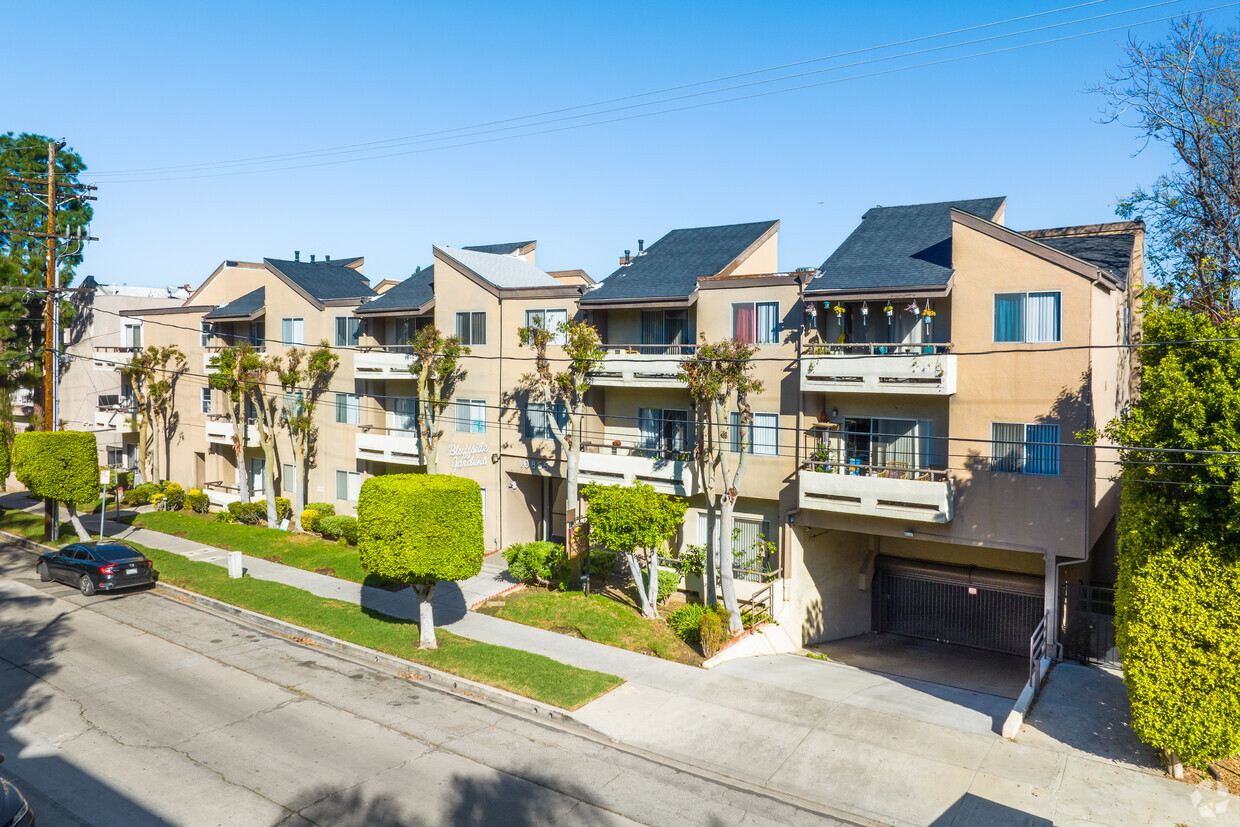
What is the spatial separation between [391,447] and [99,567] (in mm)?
10222

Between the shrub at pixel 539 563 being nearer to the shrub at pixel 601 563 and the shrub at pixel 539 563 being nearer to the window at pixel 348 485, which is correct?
the shrub at pixel 601 563

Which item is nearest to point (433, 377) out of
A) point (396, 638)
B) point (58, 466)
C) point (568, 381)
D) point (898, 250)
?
point (568, 381)

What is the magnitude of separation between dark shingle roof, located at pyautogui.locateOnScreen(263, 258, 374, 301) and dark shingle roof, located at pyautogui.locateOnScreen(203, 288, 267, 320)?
1.72 m

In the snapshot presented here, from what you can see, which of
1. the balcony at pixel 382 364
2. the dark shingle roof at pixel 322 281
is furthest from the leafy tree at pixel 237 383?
the balcony at pixel 382 364

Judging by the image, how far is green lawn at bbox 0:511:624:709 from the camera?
17906 millimetres

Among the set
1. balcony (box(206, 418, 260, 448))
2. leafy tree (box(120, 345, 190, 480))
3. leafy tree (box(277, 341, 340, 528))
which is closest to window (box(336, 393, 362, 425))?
leafy tree (box(277, 341, 340, 528))

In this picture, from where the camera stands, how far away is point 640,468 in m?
25.1

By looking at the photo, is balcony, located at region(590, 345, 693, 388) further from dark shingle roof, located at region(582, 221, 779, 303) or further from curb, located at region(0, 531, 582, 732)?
curb, located at region(0, 531, 582, 732)

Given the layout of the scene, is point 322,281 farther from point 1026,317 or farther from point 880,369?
point 1026,317

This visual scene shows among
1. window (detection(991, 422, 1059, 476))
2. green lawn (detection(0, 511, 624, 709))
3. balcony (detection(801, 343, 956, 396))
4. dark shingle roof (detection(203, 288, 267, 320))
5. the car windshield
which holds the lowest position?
green lawn (detection(0, 511, 624, 709))

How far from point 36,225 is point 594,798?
48246 mm

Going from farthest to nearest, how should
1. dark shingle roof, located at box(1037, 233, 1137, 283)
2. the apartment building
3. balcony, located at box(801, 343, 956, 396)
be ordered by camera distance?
dark shingle roof, located at box(1037, 233, 1137, 283), balcony, located at box(801, 343, 956, 396), the apartment building

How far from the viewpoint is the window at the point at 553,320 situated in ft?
91.5

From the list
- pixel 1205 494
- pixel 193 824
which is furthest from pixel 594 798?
pixel 1205 494
